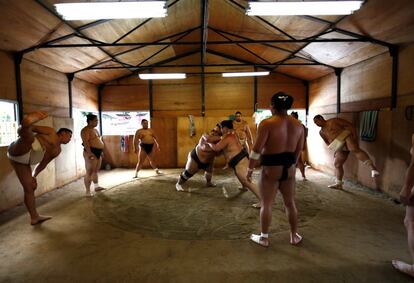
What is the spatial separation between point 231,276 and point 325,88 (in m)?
5.97

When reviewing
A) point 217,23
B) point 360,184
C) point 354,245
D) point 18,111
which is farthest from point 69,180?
point 360,184

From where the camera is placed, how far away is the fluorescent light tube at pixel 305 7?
2.91 metres

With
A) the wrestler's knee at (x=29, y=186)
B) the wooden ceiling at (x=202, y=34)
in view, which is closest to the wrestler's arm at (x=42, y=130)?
the wrestler's knee at (x=29, y=186)

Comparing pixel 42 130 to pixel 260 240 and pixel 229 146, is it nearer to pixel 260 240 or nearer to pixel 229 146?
pixel 229 146

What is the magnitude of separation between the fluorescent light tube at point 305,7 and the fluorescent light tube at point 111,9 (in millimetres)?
1086

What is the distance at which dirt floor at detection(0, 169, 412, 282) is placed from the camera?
7.21 feet

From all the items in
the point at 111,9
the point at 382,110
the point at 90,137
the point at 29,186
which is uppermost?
the point at 111,9

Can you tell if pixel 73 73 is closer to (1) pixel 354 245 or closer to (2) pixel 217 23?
(2) pixel 217 23

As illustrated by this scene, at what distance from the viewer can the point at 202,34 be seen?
5.51 m

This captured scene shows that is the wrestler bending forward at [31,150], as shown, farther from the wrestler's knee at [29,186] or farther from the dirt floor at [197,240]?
the dirt floor at [197,240]

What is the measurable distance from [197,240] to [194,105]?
18.1ft

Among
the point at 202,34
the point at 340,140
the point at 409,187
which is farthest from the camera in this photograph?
the point at 202,34

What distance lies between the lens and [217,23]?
5516 millimetres

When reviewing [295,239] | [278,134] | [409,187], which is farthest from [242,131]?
[409,187]
